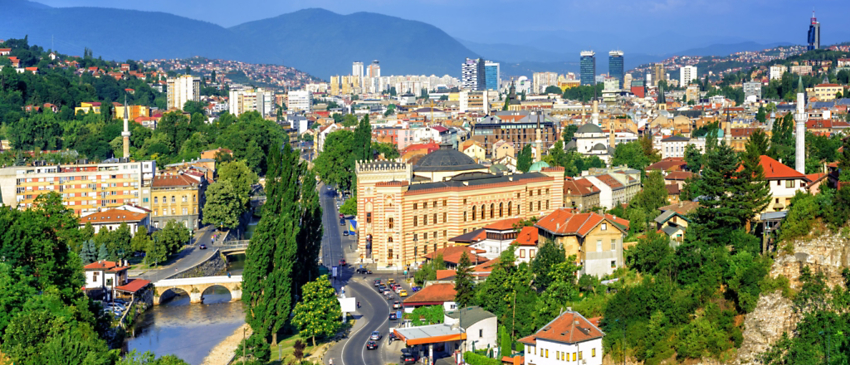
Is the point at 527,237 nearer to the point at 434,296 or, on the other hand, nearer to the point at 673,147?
the point at 434,296

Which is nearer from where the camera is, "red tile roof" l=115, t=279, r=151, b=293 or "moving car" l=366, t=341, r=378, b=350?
"moving car" l=366, t=341, r=378, b=350

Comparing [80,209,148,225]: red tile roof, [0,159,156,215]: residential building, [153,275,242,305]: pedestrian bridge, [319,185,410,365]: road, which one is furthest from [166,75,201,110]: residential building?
[153,275,242,305]: pedestrian bridge

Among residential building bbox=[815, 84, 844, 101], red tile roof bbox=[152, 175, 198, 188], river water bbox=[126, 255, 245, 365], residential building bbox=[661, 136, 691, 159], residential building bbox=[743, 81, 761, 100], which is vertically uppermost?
residential building bbox=[743, 81, 761, 100]

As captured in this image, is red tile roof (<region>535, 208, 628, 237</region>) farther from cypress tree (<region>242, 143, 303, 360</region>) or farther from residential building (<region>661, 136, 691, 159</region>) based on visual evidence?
residential building (<region>661, 136, 691, 159</region>)

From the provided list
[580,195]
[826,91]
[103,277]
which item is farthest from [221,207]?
[826,91]

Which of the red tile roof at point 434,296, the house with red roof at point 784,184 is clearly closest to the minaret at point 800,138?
the house with red roof at point 784,184

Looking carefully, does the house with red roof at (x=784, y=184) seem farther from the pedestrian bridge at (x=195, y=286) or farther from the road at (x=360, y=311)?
the pedestrian bridge at (x=195, y=286)

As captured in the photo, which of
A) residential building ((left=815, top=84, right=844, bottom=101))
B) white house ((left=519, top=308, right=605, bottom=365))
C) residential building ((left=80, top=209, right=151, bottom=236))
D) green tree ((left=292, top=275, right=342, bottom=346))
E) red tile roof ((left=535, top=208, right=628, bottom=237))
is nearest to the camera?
white house ((left=519, top=308, right=605, bottom=365))
